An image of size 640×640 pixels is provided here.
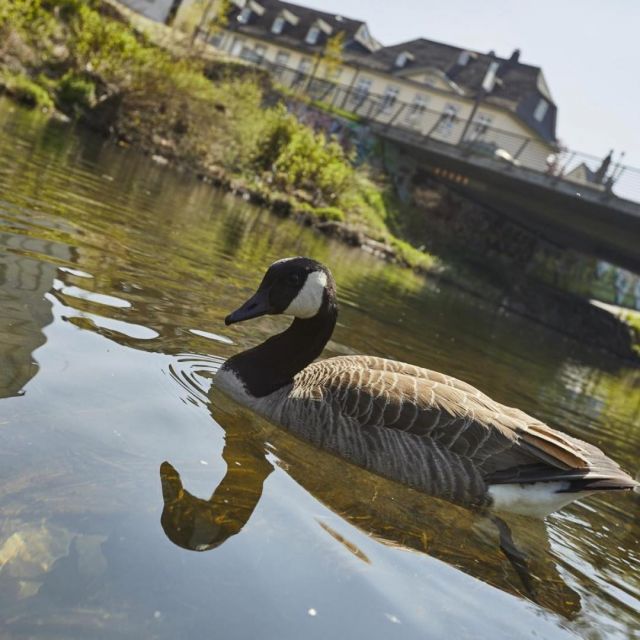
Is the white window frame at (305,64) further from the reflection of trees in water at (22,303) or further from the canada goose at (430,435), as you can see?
the canada goose at (430,435)

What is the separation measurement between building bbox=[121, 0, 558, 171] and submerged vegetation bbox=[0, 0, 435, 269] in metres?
12.7

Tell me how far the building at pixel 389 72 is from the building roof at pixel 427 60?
4.0 inches

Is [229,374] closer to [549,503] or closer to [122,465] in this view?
[122,465]

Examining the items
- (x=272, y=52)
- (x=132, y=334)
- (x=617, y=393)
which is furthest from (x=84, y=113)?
(x=272, y=52)

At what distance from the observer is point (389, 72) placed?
2621 inches

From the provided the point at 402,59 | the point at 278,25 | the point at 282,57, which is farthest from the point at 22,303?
the point at 278,25

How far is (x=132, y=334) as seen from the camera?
19.4 ft

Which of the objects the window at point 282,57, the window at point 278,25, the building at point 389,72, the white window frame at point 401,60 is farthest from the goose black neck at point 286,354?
the window at point 278,25

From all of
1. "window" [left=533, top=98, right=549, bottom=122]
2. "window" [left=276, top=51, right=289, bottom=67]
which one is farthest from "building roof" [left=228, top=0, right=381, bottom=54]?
"window" [left=533, top=98, right=549, bottom=122]

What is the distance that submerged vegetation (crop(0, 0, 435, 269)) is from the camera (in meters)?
31.7

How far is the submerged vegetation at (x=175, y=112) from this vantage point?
31.7 meters

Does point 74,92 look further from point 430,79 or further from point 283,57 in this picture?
point 283,57

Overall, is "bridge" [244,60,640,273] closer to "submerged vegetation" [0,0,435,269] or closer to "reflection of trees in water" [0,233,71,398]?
"submerged vegetation" [0,0,435,269]

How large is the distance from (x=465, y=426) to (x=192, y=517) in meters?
2.16
